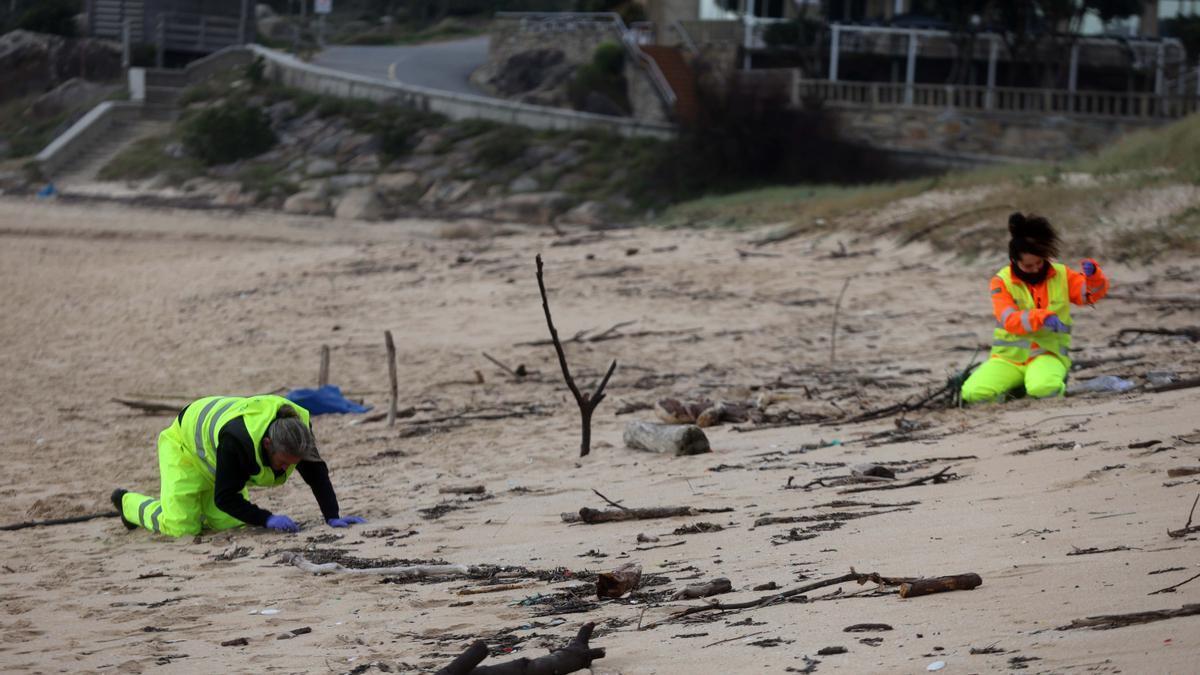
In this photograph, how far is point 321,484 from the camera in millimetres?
6219

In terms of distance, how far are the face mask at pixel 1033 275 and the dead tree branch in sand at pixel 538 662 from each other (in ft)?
14.5

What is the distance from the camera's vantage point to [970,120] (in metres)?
30.0

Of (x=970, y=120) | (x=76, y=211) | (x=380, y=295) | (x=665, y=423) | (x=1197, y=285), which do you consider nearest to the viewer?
(x=665, y=423)

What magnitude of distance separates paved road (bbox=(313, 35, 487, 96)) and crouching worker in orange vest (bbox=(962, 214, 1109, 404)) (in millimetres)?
31240

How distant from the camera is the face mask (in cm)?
742

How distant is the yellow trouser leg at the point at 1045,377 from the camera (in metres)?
7.32

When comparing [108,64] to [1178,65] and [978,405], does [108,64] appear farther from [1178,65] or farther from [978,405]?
[978,405]

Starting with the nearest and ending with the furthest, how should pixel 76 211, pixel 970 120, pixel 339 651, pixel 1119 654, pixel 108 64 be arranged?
1. pixel 1119 654
2. pixel 339 651
3. pixel 76 211
4. pixel 970 120
5. pixel 108 64

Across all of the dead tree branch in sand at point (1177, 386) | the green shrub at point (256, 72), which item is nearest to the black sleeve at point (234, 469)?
the dead tree branch in sand at point (1177, 386)

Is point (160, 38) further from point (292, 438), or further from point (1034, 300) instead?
point (292, 438)

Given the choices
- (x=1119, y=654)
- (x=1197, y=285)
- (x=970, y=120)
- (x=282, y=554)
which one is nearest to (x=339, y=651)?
(x=282, y=554)

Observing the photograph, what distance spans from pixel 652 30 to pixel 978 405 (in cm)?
3154

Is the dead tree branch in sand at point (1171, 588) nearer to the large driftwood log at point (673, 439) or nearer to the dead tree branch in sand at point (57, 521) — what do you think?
the large driftwood log at point (673, 439)

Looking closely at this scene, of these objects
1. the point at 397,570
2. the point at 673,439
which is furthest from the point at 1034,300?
the point at 397,570
